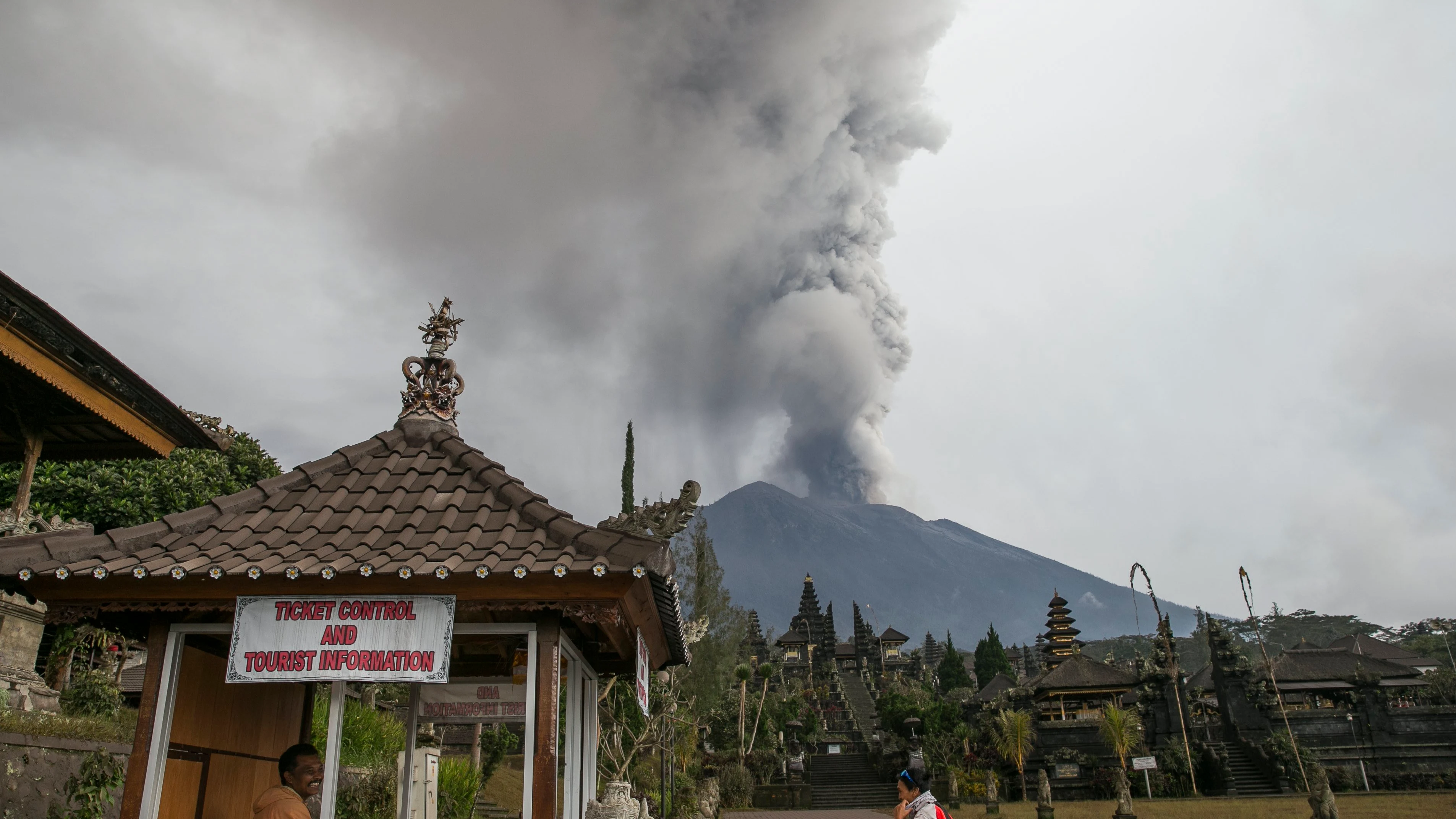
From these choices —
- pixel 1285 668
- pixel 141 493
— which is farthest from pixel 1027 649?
pixel 141 493

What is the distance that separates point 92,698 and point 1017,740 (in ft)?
98.5

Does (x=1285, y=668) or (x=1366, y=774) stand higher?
(x=1285, y=668)

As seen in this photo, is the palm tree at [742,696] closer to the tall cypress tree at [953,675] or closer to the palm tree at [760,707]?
the palm tree at [760,707]

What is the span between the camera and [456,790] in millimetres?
14180

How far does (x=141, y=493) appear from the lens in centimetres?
2259

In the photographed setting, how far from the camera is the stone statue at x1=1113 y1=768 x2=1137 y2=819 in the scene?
71.2ft

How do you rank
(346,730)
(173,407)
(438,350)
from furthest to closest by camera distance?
1. (346,730)
2. (173,407)
3. (438,350)

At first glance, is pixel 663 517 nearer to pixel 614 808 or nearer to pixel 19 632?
pixel 614 808

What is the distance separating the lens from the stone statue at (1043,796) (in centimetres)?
2405

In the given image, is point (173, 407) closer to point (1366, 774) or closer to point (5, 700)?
point (5, 700)

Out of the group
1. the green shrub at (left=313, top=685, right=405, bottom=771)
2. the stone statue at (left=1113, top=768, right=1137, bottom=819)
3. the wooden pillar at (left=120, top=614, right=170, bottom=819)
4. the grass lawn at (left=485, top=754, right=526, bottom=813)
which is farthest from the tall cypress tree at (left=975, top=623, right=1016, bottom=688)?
the wooden pillar at (left=120, top=614, right=170, bottom=819)

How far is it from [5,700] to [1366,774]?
133ft

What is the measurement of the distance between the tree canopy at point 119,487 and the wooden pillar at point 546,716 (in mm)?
17724

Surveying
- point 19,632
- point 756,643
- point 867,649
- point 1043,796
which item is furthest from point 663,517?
point 867,649
